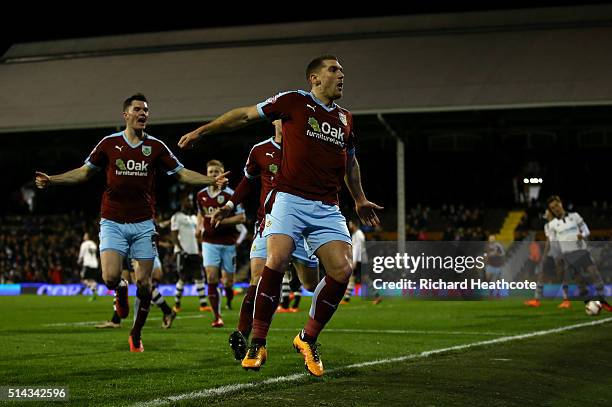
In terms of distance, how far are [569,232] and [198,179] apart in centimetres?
1111

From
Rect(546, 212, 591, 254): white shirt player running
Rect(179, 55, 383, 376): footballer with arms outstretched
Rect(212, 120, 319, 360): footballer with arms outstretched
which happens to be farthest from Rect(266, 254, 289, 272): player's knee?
Rect(546, 212, 591, 254): white shirt player running

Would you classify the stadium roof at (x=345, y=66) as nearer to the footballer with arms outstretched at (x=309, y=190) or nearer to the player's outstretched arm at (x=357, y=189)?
the player's outstretched arm at (x=357, y=189)

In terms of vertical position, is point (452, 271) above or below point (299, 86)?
below

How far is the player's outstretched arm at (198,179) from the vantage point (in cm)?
783

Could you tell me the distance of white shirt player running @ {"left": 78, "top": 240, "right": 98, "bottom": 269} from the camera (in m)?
27.3

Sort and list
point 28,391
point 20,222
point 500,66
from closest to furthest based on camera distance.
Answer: point 28,391 → point 500,66 → point 20,222

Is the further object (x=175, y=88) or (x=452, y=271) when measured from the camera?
(x=175, y=88)

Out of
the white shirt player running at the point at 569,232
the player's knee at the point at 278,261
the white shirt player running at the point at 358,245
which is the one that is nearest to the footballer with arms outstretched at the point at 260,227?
the player's knee at the point at 278,261

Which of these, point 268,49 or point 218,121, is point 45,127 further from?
point 218,121

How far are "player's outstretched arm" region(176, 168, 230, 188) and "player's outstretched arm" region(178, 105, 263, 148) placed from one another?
1.17 metres

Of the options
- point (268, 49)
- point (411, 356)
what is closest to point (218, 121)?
point (411, 356)

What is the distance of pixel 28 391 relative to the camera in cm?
643

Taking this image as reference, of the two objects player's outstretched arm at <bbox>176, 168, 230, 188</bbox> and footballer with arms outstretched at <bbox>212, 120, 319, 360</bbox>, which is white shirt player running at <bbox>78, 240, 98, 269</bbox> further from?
player's outstretched arm at <bbox>176, 168, 230, 188</bbox>

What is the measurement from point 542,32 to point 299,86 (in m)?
8.62
